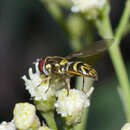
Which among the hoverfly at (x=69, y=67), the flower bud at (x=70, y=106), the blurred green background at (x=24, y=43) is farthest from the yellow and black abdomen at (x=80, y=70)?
the blurred green background at (x=24, y=43)

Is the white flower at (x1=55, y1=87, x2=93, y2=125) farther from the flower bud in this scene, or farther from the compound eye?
the compound eye

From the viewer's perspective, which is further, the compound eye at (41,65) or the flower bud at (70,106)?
the compound eye at (41,65)

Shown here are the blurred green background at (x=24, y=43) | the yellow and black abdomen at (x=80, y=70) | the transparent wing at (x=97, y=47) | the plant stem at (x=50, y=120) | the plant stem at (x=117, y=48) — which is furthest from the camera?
the blurred green background at (x=24, y=43)

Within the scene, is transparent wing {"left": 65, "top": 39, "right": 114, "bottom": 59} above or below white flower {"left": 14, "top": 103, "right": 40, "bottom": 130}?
above

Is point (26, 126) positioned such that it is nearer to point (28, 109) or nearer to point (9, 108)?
point (28, 109)

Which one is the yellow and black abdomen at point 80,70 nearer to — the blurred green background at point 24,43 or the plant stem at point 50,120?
the plant stem at point 50,120

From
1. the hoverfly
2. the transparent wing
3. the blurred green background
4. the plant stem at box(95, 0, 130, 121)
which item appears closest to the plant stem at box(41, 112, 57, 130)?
the hoverfly

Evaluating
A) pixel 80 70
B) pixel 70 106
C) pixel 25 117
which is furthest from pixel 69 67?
pixel 25 117

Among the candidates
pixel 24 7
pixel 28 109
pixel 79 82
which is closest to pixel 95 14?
pixel 79 82
